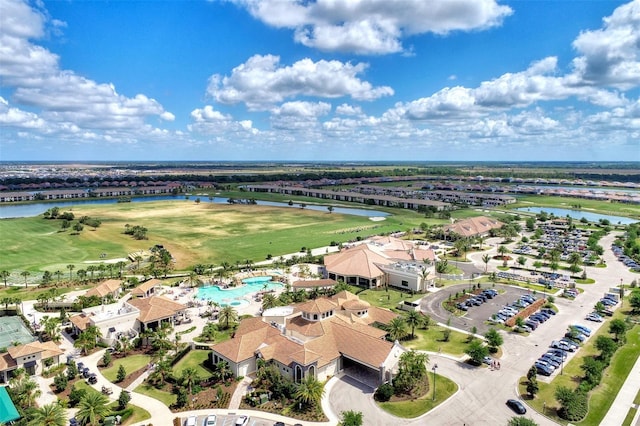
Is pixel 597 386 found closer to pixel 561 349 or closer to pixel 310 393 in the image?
pixel 561 349

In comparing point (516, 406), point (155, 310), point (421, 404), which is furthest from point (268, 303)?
point (516, 406)

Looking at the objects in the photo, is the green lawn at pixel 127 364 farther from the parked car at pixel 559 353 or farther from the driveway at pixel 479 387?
the parked car at pixel 559 353

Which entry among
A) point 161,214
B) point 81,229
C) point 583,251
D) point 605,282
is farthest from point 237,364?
point 161,214

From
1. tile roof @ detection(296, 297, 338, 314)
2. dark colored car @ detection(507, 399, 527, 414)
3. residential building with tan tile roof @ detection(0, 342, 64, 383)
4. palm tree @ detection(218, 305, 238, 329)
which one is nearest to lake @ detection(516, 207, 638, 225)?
tile roof @ detection(296, 297, 338, 314)

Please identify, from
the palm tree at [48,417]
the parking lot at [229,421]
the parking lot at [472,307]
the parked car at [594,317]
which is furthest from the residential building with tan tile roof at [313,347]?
the parked car at [594,317]

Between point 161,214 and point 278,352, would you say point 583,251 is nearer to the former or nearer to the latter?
point 278,352

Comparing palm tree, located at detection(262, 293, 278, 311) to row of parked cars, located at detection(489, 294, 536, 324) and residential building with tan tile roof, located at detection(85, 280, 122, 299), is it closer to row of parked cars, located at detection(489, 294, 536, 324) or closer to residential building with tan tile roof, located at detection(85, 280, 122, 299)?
residential building with tan tile roof, located at detection(85, 280, 122, 299)
